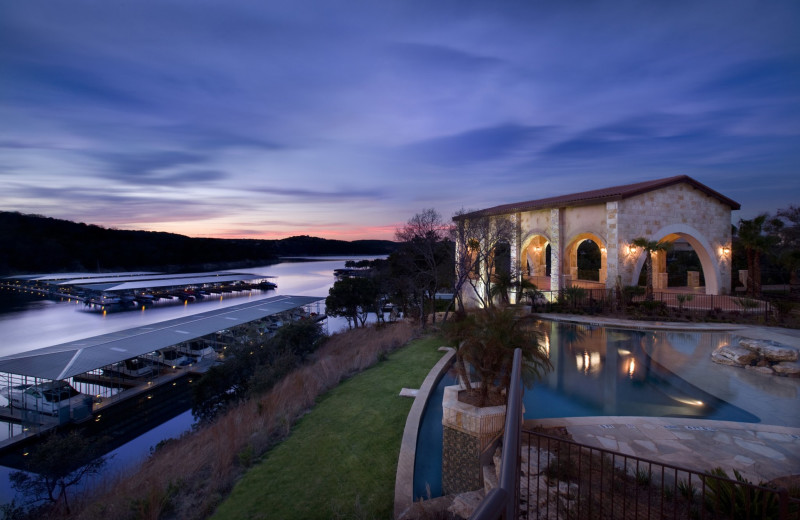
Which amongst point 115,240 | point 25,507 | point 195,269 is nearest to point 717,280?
point 25,507

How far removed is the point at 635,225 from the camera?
1551cm

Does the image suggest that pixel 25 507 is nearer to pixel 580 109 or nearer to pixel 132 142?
pixel 132 142

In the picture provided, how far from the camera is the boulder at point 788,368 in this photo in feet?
24.4

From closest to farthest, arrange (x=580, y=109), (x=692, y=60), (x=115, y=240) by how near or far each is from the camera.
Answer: (x=692, y=60) < (x=580, y=109) < (x=115, y=240)

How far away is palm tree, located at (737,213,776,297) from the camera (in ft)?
49.4

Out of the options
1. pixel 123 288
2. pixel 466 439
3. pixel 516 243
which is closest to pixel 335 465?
pixel 466 439

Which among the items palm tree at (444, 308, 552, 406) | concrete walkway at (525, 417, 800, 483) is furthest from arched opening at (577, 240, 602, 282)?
palm tree at (444, 308, 552, 406)

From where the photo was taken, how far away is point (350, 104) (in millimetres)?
15578

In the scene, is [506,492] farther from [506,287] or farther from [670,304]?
[670,304]

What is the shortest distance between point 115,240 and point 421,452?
7413 centimetres

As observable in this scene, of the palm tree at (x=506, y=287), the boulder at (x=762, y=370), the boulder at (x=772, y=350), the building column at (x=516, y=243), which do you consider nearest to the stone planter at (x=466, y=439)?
the boulder at (x=762, y=370)

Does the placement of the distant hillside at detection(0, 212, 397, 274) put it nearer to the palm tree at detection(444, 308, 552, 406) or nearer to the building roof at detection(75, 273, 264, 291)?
the building roof at detection(75, 273, 264, 291)

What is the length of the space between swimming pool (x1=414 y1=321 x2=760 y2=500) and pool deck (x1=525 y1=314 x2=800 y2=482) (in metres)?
0.51

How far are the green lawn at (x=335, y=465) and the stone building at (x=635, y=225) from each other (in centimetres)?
1120
